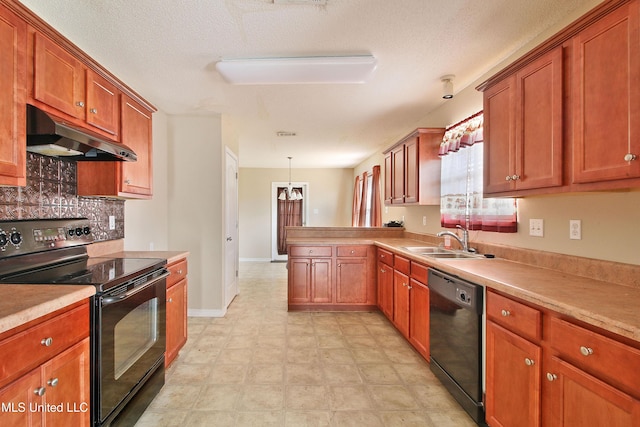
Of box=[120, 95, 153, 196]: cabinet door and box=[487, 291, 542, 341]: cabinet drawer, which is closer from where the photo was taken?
box=[487, 291, 542, 341]: cabinet drawer

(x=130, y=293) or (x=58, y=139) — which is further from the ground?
(x=58, y=139)

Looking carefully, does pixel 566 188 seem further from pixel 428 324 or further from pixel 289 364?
pixel 289 364

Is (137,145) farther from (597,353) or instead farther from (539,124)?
(597,353)

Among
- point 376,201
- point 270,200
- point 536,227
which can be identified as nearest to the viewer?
point 536,227

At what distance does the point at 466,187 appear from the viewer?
2.70m

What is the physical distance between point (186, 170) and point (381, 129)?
262 centimetres

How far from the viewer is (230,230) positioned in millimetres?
4027

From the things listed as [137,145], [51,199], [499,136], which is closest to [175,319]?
[51,199]

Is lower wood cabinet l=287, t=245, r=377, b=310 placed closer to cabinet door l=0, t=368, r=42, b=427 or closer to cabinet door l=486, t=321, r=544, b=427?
cabinet door l=486, t=321, r=544, b=427

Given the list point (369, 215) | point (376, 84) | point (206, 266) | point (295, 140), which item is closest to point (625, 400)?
point (376, 84)

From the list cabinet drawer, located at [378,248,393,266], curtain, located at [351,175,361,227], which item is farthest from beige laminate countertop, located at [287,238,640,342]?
curtain, located at [351,175,361,227]

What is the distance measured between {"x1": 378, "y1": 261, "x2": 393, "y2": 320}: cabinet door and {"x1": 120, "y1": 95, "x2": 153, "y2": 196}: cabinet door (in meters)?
2.47

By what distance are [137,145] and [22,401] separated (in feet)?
6.29

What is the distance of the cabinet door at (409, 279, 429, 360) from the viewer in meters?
2.36
